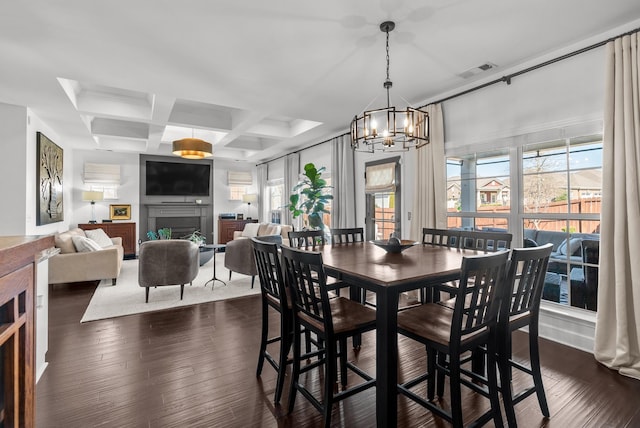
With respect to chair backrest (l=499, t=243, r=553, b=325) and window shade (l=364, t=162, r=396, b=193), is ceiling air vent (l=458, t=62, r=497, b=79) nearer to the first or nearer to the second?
window shade (l=364, t=162, r=396, b=193)

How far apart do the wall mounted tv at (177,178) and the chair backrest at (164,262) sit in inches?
187

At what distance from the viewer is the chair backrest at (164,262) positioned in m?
4.07

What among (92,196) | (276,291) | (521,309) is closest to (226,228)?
(92,196)

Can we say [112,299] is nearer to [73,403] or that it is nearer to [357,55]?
[73,403]

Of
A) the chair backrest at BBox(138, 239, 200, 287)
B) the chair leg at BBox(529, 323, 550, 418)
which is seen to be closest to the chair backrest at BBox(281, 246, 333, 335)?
the chair leg at BBox(529, 323, 550, 418)

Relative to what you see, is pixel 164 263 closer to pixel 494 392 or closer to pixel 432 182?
pixel 432 182

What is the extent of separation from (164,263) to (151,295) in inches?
26.3

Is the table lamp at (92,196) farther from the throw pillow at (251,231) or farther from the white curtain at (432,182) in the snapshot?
the white curtain at (432,182)

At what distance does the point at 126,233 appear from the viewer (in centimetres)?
775

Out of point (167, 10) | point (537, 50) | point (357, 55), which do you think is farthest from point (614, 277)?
point (167, 10)

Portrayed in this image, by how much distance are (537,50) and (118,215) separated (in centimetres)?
873

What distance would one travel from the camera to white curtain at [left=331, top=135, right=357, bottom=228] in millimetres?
5496

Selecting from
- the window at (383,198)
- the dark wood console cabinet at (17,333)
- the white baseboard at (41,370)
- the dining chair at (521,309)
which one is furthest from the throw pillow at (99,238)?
the dining chair at (521,309)

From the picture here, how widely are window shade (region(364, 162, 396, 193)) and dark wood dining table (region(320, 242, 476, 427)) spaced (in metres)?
2.49
